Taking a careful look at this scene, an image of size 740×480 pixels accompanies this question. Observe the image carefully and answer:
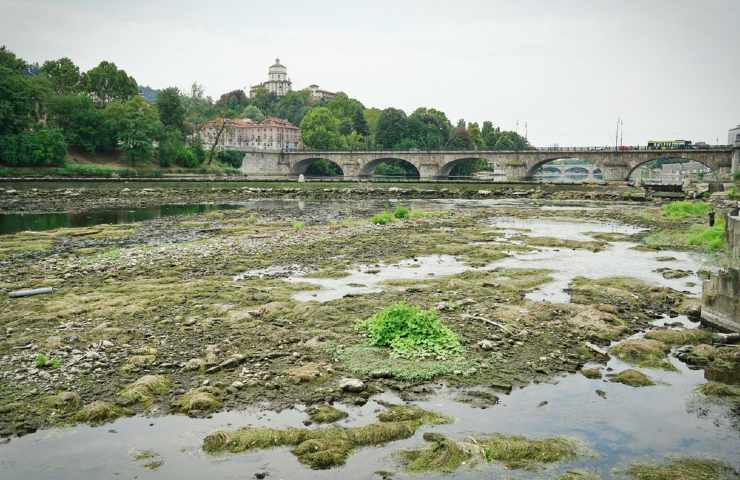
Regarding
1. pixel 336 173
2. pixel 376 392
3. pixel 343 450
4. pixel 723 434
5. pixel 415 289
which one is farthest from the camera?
pixel 336 173

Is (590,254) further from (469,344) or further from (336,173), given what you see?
(336,173)

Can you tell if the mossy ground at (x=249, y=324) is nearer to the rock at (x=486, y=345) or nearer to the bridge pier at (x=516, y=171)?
the rock at (x=486, y=345)

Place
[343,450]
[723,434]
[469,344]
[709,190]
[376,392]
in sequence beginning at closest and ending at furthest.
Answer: [343,450] < [723,434] < [376,392] < [469,344] < [709,190]

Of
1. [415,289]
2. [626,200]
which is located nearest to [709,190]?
[626,200]

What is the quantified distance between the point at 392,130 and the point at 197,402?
15149cm

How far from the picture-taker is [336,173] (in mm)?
143875

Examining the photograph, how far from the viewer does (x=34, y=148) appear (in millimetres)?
89375

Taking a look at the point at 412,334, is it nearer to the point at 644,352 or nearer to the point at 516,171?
the point at 644,352

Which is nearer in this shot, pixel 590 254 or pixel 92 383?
pixel 92 383

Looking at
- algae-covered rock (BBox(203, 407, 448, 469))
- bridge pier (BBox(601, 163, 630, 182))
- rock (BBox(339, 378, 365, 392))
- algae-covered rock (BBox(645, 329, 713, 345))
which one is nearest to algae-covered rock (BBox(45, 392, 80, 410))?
algae-covered rock (BBox(203, 407, 448, 469))

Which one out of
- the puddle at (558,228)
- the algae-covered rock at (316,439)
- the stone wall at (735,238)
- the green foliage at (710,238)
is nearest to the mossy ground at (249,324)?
the algae-covered rock at (316,439)

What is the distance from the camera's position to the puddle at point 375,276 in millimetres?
18891

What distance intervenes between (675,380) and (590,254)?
1624 cm

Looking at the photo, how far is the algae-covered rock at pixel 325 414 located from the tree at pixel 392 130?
150279 mm
